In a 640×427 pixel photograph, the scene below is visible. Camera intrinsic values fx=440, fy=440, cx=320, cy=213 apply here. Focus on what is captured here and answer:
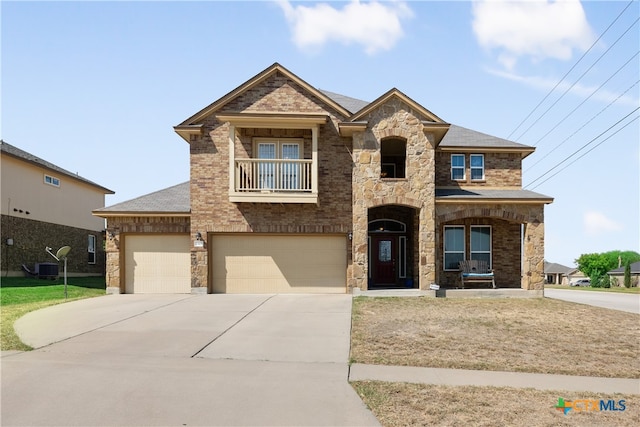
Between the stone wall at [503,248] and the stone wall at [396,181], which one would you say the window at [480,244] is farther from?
the stone wall at [396,181]

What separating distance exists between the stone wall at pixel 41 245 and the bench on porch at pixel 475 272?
812 inches

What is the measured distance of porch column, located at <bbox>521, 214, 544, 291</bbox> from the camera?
17.1m

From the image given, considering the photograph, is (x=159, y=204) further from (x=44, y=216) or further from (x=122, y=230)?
(x=44, y=216)

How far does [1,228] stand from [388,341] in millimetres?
19873

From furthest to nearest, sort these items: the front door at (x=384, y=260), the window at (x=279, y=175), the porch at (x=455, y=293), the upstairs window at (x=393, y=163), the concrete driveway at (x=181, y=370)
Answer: the front door at (x=384, y=260)
the upstairs window at (x=393, y=163)
the window at (x=279, y=175)
the porch at (x=455, y=293)
the concrete driveway at (x=181, y=370)

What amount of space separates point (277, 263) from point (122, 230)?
620 centimetres

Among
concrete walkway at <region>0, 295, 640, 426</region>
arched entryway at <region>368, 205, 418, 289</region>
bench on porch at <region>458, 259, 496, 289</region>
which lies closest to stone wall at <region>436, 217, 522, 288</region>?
bench on porch at <region>458, 259, 496, 289</region>

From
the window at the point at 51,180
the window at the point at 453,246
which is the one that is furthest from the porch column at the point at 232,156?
the window at the point at 51,180

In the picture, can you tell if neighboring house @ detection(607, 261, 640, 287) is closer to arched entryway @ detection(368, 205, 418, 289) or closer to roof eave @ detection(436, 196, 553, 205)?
roof eave @ detection(436, 196, 553, 205)

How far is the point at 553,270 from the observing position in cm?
9062

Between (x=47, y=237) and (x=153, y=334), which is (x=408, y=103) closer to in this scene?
(x=153, y=334)

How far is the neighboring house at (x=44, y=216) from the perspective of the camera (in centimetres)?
2114

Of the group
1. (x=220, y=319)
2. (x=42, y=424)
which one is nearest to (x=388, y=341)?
(x=220, y=319)

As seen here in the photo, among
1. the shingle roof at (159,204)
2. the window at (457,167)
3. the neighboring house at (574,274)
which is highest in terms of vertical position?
the window at (457,167)
